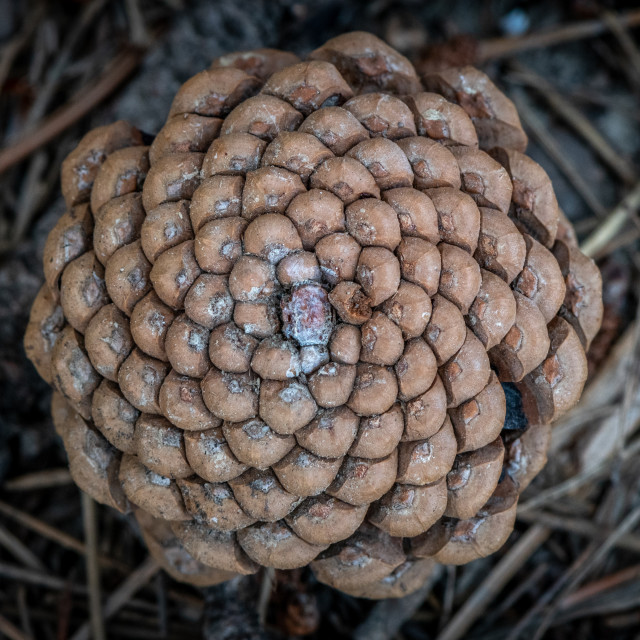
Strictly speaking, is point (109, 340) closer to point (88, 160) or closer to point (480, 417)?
point (88, 160)

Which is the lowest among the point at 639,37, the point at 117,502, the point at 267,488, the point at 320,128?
the point at 117,502

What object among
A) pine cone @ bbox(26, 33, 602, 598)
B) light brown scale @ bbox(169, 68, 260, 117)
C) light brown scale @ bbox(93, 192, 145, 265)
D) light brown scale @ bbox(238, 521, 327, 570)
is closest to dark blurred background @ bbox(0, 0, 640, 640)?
light brown scale @ bbox(238, 521, 327, 570)

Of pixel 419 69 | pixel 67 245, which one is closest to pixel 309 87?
pixel 67 245

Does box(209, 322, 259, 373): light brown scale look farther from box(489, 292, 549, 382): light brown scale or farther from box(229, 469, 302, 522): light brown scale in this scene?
box(489, 292, 549, 382): light brown scale

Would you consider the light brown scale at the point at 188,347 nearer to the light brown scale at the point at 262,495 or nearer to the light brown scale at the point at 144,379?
the light brown scale at the point at 144,379

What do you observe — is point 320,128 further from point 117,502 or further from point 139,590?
point 139,590

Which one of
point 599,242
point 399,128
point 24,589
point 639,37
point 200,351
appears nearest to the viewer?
point 200,351

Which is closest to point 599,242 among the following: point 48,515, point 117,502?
point 117,502

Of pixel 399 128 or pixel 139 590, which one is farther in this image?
pixel 139 590
